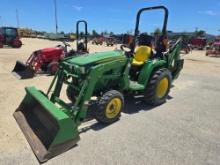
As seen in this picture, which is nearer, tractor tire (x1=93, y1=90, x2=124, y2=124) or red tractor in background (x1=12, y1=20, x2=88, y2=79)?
tractor tire (x1=93, y1=90, x2=124, y2=124)

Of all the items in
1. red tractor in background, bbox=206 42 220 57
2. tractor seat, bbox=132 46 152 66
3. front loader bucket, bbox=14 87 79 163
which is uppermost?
tractor seat, bbox=132 46 152 66

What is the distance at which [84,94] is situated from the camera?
3.57 meters

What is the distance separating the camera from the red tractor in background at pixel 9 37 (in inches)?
776

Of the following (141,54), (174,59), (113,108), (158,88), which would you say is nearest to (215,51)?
(174,59)

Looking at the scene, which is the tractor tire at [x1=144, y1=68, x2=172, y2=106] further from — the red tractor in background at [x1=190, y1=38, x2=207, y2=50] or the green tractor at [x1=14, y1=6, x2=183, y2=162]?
the red tractor in background at [x1=190, y1=38, x2=207, y2=50]

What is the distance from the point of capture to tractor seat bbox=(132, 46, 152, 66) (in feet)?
17.5

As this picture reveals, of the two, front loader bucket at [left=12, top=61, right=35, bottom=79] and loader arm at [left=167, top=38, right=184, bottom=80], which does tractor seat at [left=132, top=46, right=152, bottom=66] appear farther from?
front loader bucket at [left=12, top=61, right=35, bottom=79]

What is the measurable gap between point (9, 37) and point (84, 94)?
1900 cm

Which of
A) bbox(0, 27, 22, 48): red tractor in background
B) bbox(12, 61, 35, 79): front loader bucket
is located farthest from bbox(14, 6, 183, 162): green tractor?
bbox(0, 27, 22, 48): red tractor in background

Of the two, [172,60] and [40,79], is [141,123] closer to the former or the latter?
[172,60]

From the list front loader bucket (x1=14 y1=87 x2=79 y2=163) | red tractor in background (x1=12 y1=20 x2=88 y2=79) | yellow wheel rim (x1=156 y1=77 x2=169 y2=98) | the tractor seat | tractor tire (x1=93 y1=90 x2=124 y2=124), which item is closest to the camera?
front loader bucket (x1=14 y1=87 x2=79 y2=163)

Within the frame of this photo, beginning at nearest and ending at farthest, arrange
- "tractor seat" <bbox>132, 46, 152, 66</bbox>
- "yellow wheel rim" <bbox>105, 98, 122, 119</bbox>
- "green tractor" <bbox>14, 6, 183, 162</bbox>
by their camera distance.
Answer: "green tractor" <bbox>14, 6, 183, 162</bbox>, "yellow wheel rim" <bbox>105, 98, 122, 119</bbox>, "tractor seat" <bbox>132, 46, 152, 66</bbox>

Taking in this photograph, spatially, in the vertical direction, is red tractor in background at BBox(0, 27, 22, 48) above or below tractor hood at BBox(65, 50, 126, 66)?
below

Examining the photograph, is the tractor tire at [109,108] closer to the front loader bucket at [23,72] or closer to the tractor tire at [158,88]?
the tractor tire at [158,88]
